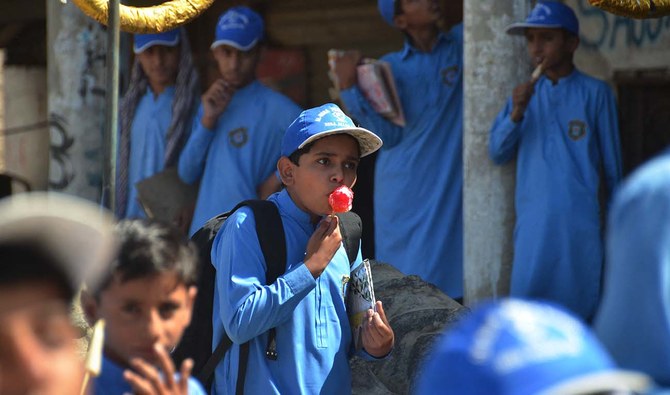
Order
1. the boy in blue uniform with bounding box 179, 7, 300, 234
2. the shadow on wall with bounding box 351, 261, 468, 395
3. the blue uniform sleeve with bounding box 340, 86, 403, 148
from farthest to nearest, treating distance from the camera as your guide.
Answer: the boy in blue uniform with bounding box 179, 7, 300, 234
the blue uniform sleeve with bounding box 340, 86, 403, 148
the shadow on wall with bounding box 351, 261, 468, 395

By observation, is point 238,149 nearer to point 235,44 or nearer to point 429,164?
point 235,44

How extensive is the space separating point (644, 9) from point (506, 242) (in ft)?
6.86

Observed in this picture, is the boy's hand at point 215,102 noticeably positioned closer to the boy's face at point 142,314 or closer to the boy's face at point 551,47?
the boy's face at point 551,47

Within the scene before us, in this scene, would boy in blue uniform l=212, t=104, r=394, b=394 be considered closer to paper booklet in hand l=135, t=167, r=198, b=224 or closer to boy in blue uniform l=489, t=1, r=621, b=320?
boy in blue uniform l=489, t=1, r=621, b=320

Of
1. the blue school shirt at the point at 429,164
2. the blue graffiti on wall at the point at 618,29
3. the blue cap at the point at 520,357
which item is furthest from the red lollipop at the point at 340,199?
the blue graffiti on wall at the point at 618,29

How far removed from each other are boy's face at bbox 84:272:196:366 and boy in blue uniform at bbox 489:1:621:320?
3.80 m

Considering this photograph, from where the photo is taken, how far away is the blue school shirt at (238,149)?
23.0 ft

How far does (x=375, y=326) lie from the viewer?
12.2 ft

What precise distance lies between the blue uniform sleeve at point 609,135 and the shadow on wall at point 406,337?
3.93 feet

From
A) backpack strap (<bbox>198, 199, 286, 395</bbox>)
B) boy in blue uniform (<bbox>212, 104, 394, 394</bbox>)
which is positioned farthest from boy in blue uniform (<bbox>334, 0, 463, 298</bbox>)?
backpack strap (<bbox>198, 199, 286, 395</bbox>)

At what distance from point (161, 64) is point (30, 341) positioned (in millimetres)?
5816

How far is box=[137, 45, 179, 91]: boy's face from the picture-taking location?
7586mm

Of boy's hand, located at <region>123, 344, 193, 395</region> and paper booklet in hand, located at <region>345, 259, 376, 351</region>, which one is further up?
boy's hand, located at <region>123, 344, 193, 395</region>

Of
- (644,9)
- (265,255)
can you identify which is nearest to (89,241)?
(265,255)
